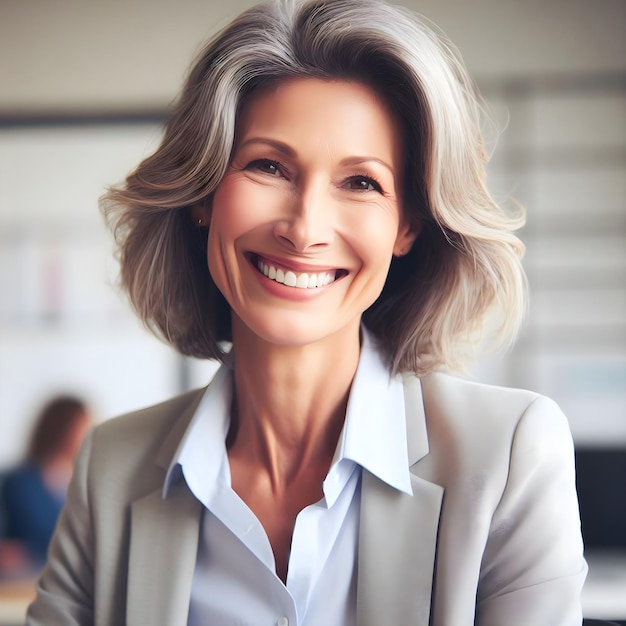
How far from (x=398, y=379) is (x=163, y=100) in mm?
3284

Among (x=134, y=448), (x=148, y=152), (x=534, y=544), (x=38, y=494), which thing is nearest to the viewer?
(x=534, y=544)

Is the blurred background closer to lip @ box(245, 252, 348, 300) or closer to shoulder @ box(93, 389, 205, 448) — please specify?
shoulder @ box(93, 389, 205, 448)

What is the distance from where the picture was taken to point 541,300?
4.00 m

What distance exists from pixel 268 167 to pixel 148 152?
3.26 m

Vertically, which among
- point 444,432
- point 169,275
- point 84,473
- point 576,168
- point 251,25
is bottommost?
point 84,473

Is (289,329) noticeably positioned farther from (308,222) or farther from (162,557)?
(162,557)

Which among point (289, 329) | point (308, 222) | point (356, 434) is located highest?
point (308, 222)

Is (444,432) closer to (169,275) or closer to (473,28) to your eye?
(169,275)

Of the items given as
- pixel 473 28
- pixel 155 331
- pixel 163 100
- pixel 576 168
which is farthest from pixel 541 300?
pixel 155 331

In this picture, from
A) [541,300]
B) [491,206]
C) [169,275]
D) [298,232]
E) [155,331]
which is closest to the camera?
[298,232]

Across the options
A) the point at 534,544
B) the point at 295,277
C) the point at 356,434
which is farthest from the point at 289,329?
the point at 534,544

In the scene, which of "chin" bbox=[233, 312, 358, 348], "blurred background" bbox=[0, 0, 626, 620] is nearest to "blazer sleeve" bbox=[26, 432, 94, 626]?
"chin" bbox=[233, 312, 358, 348]

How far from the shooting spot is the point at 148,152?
165 inches

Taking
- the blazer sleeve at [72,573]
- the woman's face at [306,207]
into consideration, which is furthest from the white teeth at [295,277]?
the blazer sleeve at [72,573]
